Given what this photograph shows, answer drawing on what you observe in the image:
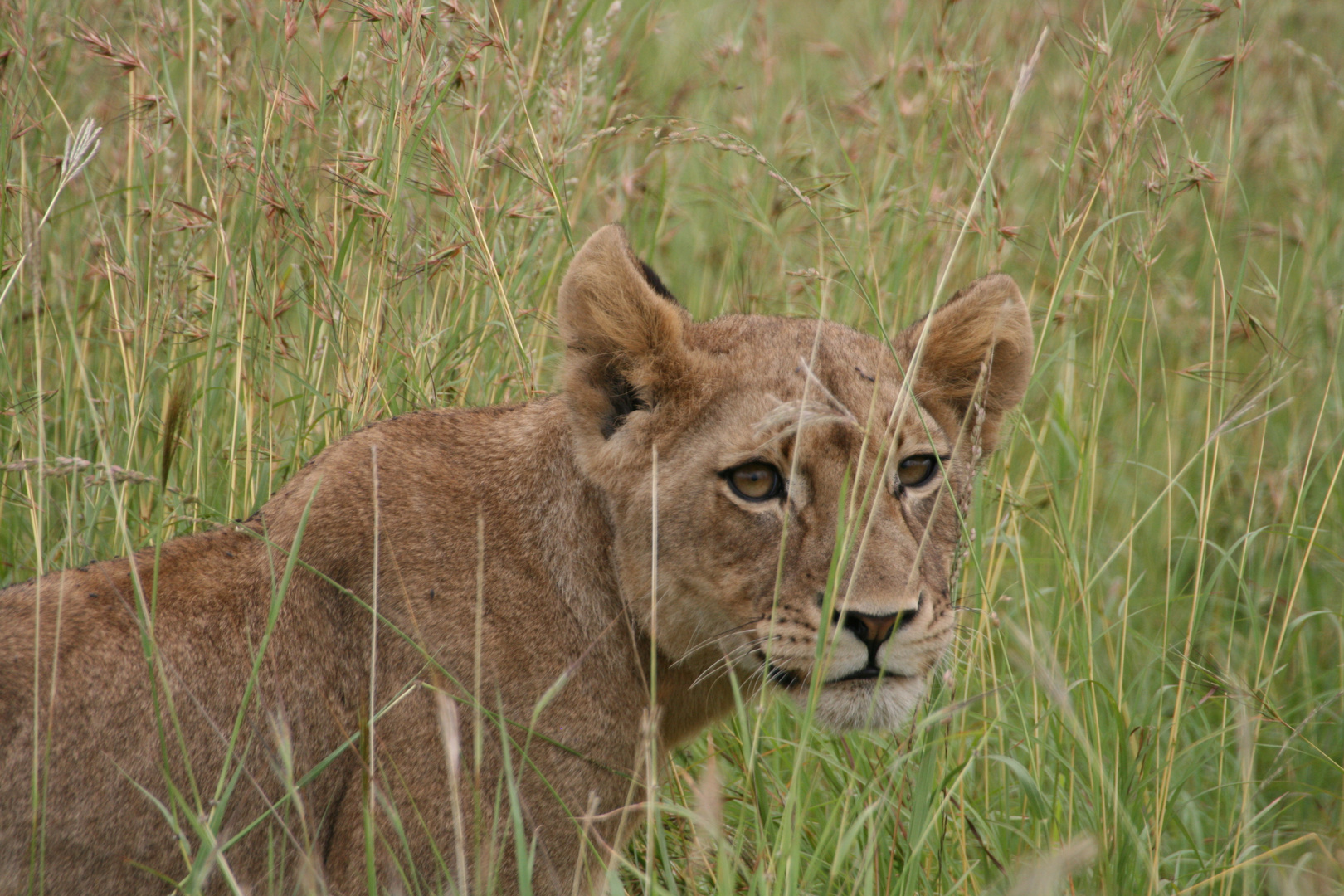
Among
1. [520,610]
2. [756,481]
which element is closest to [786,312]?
[756,481]

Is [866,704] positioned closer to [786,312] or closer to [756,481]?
[756,481]

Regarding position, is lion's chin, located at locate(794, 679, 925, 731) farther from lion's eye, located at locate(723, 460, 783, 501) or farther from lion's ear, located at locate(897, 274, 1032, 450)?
lion's ear, located at locate(897, 274, 1032, 450)

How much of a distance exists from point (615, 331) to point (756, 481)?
0.56 m

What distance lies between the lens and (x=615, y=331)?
340 cm

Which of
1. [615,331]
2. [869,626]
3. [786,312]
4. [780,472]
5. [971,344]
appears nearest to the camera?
[869,626]

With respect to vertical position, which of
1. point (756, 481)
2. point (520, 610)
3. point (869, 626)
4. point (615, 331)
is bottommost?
point (520, 610)

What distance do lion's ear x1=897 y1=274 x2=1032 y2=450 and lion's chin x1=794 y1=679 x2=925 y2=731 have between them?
0.84m

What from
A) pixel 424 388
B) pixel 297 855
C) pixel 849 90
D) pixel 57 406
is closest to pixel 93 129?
pixel 424 388

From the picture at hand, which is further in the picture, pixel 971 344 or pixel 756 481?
pixel 971 344

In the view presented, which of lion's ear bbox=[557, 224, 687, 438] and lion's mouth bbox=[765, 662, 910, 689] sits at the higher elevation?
lion's ear bbox=[557, 224, 687, 438]

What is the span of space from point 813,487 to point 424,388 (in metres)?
1.65

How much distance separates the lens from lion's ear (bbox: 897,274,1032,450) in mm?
3602

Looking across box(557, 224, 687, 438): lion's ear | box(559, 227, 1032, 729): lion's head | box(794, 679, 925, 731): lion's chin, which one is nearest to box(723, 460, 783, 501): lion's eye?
box(559, 227, 1032, 729): lion's head

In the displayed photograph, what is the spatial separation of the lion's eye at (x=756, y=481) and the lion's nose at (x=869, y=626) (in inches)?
16.2
